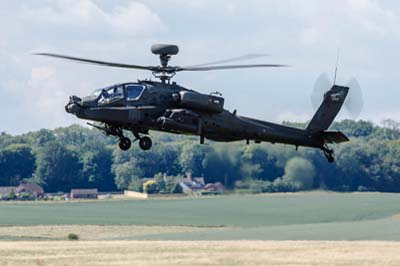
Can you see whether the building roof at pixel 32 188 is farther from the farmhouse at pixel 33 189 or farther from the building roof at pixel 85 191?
the building roof at pixel 85 191

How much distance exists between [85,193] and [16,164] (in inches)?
1050

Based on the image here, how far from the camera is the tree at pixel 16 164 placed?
14406cm

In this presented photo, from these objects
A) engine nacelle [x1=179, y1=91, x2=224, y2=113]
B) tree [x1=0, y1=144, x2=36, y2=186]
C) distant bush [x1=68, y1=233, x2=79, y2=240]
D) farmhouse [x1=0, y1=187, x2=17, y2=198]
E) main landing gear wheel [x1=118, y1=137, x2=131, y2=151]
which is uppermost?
tree [x1=0, y1=144, x2=36, y2=186]

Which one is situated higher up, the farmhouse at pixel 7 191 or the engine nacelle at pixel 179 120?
the farmhouse at pixel 7 191

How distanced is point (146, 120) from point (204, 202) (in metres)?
60.2

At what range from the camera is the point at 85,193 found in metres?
130

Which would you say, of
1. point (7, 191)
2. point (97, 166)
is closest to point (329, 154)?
point (97, 166)

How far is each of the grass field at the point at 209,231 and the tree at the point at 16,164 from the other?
5072 millimetres

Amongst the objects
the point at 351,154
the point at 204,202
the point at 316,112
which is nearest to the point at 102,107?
the point at 316,112

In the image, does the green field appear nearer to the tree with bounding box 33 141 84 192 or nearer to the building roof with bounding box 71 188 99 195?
the building roof with bounding box 71 188 99 195

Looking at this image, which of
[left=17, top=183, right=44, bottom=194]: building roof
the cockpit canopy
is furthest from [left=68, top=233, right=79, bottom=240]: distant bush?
[left=17, top=183, right=44, bottom=194]: building roof

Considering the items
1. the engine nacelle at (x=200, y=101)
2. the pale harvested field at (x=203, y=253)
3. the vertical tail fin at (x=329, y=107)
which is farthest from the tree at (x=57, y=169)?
the engine nacelle at (x=200, y=101)

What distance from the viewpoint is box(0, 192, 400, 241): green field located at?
8588 centimetres

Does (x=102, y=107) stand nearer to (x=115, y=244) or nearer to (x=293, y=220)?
(x=115, y=244)
